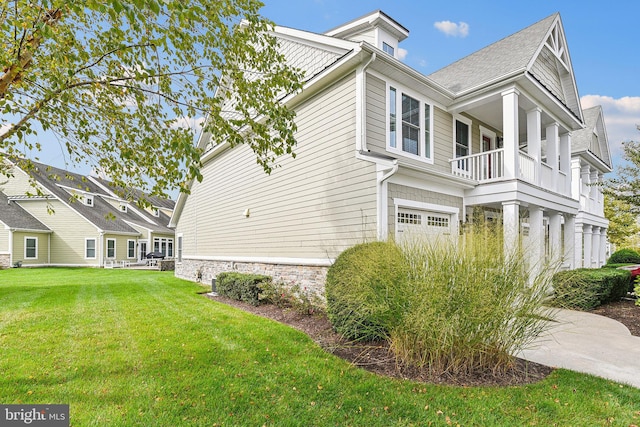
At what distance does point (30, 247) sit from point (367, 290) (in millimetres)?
27749

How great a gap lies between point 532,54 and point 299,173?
725 centimetres

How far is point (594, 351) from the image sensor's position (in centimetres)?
529

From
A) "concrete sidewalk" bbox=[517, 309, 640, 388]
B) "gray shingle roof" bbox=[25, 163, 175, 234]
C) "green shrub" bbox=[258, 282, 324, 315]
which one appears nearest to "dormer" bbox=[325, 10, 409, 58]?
"green shrub" bbox=[258, 282, 324, 315]

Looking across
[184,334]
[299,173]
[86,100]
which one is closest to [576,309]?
[299,173]

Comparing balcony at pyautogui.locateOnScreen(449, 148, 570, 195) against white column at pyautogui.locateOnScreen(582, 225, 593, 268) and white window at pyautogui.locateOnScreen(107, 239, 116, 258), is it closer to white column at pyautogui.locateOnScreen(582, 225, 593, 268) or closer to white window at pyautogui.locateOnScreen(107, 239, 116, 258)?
white column at pyautogui.locateOnScreen(582, 225, 593, 268)

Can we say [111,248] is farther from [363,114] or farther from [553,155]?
[553,155]

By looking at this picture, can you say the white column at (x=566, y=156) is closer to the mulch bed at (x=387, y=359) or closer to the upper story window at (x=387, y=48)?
the mulch bed at (x=387, y=359)

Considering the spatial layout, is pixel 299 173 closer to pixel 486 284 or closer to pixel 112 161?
pixel 112 161

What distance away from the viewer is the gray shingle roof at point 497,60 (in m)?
9.28

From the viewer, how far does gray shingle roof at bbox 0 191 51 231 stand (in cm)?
2227

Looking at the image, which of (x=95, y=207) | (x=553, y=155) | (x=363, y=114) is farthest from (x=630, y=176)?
(x=95, y=207)

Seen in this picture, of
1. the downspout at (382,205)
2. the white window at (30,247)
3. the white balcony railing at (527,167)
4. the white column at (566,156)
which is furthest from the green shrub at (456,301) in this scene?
the white window at (30,247)

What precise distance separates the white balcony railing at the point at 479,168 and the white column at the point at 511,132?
351 mm

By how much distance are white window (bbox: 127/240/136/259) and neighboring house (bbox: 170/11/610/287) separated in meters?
18.6
